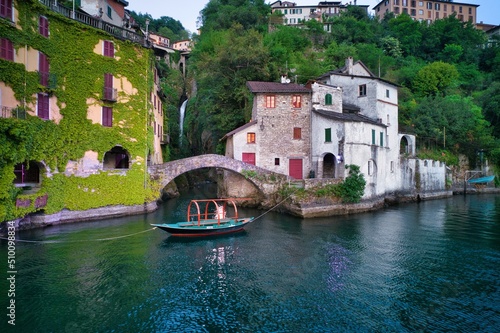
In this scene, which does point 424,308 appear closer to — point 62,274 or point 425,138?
point 62,274

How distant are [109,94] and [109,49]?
3880 millimetres

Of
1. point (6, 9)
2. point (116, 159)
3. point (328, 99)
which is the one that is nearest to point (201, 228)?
point (116, 159)

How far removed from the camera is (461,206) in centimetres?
3406

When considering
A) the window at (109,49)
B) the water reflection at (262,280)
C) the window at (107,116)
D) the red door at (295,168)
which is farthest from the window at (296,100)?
the window at (107,116)

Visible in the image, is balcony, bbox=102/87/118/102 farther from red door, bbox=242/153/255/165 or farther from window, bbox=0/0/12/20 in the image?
red door, bbox=242/153/255/165

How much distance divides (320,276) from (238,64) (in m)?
30.2

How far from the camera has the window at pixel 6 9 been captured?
18.9 metres

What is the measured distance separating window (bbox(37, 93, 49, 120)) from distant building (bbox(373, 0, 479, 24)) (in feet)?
301

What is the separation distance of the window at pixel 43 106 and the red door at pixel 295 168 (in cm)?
2242

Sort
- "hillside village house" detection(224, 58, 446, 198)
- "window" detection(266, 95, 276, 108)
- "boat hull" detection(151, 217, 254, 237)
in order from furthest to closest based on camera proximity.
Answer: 1. "window" detection(266, 95, 276, 108)
2. "hillside village house" detection(224, 58, 446, 198)
3. "boat hull" detection(151, 217, 254, 237)

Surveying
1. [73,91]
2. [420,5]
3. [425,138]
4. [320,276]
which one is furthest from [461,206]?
[420,5]

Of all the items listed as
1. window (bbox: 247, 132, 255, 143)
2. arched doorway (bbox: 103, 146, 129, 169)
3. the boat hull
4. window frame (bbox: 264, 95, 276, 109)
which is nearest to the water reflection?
the boat hull

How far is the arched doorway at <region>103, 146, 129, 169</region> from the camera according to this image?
3067 centimetres

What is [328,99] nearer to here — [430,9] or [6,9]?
[6,9]
